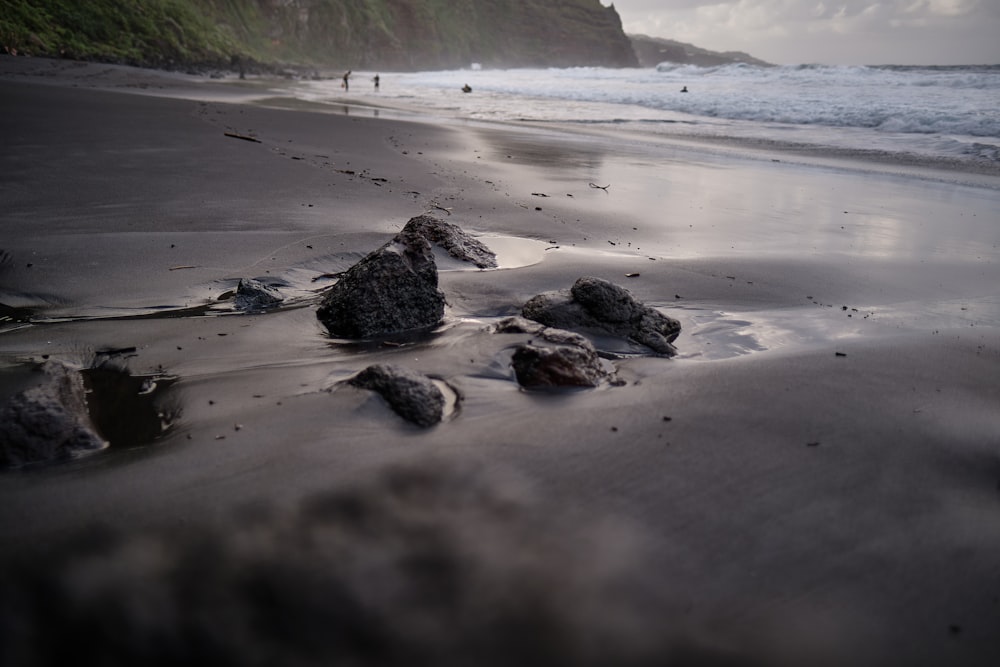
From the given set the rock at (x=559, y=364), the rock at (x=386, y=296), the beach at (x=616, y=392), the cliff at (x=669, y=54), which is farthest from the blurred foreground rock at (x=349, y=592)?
the cliff at (x=669, y=54)

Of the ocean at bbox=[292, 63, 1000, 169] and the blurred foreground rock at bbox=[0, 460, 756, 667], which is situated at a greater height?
the ocean at bbox=[292, 63, 1000, 169]

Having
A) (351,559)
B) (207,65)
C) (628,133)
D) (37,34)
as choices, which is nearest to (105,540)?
(351,559)

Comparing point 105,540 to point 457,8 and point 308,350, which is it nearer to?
point 308,350

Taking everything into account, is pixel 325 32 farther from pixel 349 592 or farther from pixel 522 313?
pixel 349 592

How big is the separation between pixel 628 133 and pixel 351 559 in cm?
1129

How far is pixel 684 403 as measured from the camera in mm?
2076

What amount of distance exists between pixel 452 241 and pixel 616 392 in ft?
5.23

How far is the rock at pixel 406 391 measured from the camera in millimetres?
1872

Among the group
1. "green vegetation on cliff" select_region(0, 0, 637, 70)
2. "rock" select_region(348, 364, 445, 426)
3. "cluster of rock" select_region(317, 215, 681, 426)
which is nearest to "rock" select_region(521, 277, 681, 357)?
"cluster of rock" select_region(317, 215, 681, 426)

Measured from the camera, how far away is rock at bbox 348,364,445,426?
187 cm

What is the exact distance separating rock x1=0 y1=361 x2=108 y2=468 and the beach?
5 cm

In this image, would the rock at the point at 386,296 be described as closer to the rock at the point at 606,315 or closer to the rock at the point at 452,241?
the rock at the point at 606,315

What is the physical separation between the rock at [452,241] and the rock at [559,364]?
3.85 ft

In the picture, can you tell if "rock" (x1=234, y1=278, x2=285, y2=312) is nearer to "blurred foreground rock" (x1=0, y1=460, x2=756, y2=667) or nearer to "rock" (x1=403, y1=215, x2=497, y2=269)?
"rock" (x1=403, y1=215, x2=497, y2=269)
